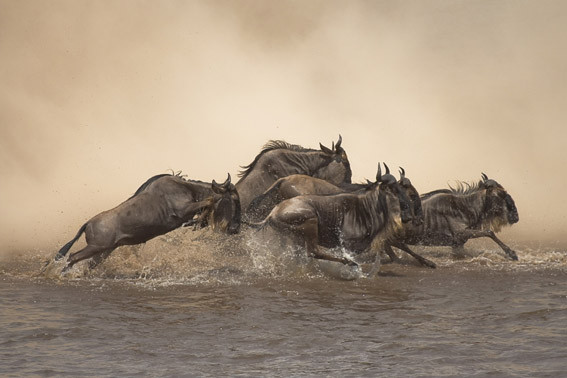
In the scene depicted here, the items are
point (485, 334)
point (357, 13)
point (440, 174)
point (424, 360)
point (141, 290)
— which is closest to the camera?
point (424, 360)

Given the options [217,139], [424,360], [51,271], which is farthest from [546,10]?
[424,360]

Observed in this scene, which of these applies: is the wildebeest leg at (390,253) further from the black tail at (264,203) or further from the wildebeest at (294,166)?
the black tail at (264,203)

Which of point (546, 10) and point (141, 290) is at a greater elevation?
point (546, 10)

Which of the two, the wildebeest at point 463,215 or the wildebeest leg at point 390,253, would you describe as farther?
the wildebeest at point 463,215

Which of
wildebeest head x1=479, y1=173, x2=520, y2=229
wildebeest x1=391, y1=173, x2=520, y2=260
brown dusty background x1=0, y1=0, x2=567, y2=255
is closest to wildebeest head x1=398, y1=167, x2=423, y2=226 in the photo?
wildebeest x1=391, y1=173, x2=520, y2=260

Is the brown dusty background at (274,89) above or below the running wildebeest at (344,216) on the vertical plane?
above

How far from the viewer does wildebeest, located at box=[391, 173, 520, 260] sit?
476 inches

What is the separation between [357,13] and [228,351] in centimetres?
1820

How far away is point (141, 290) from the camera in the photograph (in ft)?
31.8

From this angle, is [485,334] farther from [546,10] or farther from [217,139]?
[546,10]

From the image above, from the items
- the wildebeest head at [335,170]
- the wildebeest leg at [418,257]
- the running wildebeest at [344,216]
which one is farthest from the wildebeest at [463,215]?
the running wildebeest at [344,216]

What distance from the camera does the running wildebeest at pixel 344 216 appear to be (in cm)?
1055

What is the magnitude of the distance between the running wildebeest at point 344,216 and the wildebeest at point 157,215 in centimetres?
48

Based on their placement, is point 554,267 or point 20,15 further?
point 20,15
